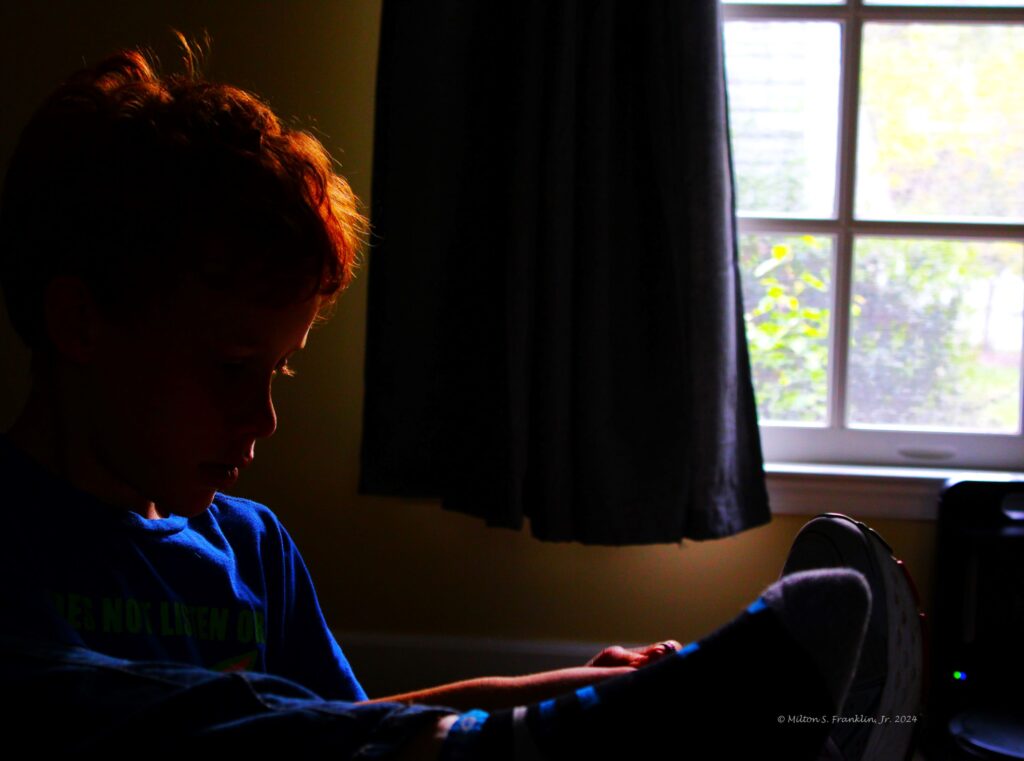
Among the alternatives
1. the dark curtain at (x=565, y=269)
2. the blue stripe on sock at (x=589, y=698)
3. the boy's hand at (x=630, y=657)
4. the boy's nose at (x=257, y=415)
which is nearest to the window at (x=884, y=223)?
the dark curtain at (x=565, y=269)

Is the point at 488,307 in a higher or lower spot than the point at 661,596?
higher

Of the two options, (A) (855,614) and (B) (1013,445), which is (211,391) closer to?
(A) (855,614)

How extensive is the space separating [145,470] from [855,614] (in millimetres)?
476

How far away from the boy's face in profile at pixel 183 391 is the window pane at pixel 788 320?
5.03ft

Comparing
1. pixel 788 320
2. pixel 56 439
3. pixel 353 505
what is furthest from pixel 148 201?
pixel 788 320

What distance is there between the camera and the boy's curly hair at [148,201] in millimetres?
648

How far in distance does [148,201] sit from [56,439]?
0.62ft

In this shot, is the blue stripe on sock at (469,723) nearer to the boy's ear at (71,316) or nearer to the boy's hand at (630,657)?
the boy's hand at (630,657)

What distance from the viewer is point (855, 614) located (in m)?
0.47

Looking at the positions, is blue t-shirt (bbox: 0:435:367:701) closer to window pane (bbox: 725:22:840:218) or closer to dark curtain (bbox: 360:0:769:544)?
dark curtain (bbox: 360:0:769:544)

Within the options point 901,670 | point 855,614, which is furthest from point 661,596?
point 855,614

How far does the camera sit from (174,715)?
46 centimetres

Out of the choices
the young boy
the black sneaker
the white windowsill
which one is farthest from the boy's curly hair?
the white windowsill

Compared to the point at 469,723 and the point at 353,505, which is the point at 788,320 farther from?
the point at 469,723
